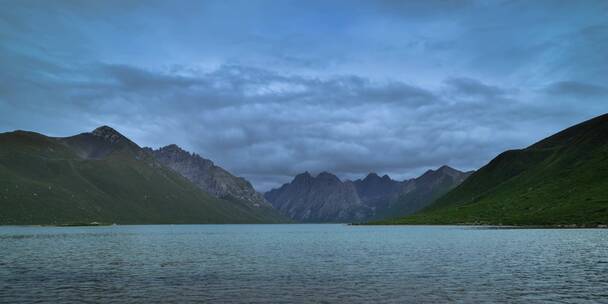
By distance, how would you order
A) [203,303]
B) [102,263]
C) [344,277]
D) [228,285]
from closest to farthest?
[203,303]
[228,285]
[344,277]
[102,263]

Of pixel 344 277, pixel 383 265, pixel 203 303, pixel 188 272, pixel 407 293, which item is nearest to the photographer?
pixel 203 303

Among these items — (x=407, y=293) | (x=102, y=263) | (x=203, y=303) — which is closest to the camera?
(x=203, y=303)

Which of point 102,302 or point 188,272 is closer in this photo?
point 102,302

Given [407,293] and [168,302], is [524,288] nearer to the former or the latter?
[407,293]

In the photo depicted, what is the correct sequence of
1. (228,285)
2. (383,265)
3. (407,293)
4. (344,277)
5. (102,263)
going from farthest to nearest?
(102,263)
(383,265)
(344,277)
(228,285)
(407,293)

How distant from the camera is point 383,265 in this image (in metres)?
77.6

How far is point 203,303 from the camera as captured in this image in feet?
150

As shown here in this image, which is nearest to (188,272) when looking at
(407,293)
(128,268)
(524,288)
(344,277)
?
(128,268)

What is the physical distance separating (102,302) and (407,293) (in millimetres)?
28484

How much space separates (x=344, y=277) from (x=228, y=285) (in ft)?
49.2

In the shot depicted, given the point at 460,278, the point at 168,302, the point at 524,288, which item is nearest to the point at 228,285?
the point at 168,302

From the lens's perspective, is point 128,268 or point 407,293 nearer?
point 407,293

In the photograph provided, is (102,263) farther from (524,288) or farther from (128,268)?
(524,288)

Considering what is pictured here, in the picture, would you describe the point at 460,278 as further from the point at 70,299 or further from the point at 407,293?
the point at 70,299
